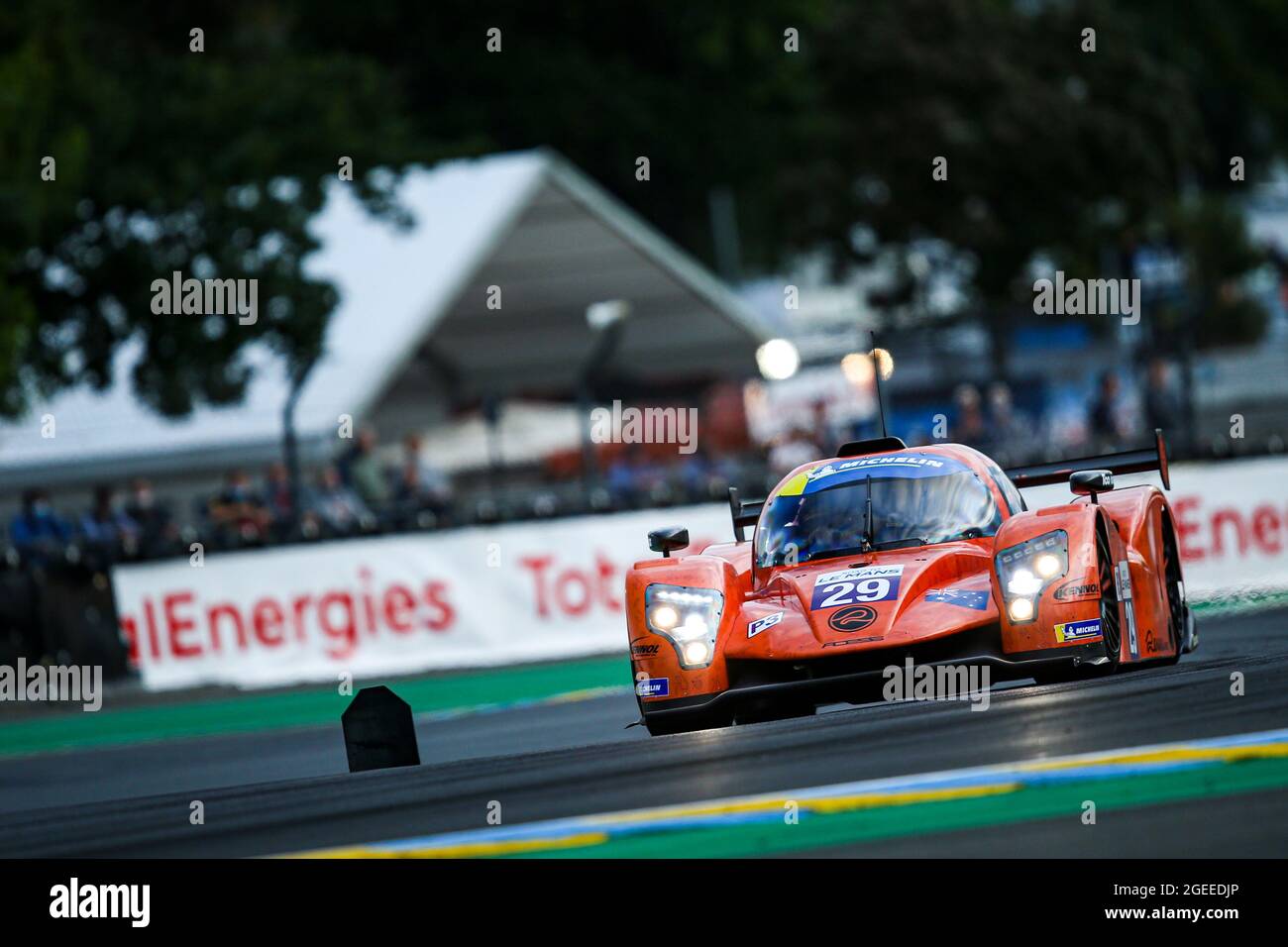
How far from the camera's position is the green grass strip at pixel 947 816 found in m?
5.79

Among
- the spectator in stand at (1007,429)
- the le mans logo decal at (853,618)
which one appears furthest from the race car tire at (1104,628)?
the spectator in stand at (1007,429)

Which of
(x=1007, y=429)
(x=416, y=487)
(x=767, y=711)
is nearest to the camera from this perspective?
(x=767, y=711)

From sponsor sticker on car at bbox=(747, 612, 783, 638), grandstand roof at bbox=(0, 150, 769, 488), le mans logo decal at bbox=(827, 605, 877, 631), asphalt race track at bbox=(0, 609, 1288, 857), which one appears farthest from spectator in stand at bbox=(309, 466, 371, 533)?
asphalt race track at bbox=(0, 609, 1288, 857)

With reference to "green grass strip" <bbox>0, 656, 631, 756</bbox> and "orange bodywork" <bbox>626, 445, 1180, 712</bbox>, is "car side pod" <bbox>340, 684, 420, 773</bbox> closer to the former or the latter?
"orange bodywork" <bbox>626, 445, 1180, 712</bbox>

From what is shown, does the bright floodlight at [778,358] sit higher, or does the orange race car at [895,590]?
the bright floodlight at [778,358]

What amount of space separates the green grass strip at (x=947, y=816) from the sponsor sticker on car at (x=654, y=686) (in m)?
Answer: 2.56

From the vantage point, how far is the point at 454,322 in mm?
29266

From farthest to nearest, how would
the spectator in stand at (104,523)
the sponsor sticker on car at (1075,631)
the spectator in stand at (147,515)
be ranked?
the spectator in stand at (147,515) → the spectator in stand at (104,523) → the sponsor sticker on car at (1075,631)

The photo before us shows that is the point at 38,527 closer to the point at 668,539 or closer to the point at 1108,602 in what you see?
the point at 668,539

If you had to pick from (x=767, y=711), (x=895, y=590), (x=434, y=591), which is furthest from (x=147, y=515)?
(x=895, y=590)

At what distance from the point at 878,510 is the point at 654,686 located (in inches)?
52.8

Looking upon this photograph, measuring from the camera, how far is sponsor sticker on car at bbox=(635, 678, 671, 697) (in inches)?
335

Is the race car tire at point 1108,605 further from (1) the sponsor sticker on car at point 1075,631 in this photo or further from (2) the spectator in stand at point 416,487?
(2) the spectator in stand at point 416,487

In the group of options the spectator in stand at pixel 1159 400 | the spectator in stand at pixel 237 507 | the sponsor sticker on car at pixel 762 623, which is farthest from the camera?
the spectator in stand at pixel 1159 400
